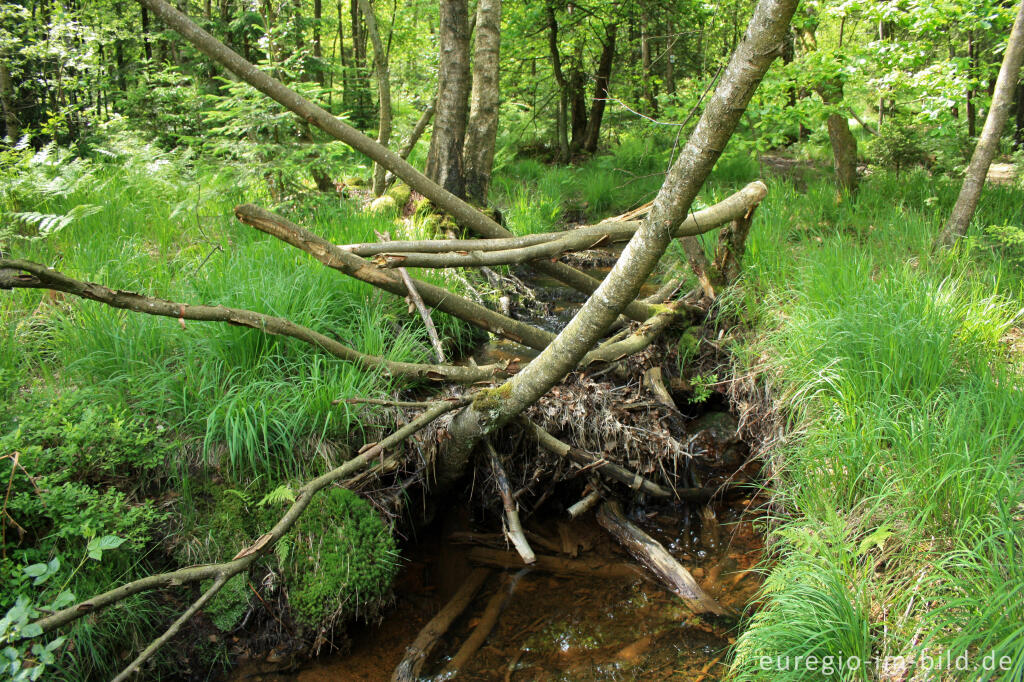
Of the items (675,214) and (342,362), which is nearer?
(675,214)

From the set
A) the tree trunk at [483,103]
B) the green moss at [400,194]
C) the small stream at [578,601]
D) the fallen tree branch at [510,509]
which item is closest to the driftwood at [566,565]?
the small stream at [578,601]

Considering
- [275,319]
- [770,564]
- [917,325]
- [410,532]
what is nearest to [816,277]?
[917,325]

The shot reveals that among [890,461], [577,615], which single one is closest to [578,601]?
[577,615]

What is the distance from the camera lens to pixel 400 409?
3.38m

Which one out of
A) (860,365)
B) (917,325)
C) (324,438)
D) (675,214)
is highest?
(675,214)

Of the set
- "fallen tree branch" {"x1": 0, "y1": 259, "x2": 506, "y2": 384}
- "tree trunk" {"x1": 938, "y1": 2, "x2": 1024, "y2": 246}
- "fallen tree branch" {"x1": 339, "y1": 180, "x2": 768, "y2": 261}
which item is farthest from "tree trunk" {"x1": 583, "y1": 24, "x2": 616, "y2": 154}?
"fallen tree branch" {"x1": 0, "y1": 259, "x2": 506, "y2": 384}

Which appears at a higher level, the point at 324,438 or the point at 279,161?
the point at 279,161

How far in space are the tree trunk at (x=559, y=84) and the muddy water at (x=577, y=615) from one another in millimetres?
9840

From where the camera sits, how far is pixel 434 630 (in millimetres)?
3002

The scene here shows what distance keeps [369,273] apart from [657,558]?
2.35 meters

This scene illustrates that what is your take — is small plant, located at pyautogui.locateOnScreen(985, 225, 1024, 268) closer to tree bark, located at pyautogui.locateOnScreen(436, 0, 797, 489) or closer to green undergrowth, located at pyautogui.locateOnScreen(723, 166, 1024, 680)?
green undergrowth, located at pyautogui.locateOnScreen(723, 166, 1024, 680)

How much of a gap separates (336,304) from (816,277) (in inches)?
130

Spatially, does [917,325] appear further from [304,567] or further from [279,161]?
[279,161]

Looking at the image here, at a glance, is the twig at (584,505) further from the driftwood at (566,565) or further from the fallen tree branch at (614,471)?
the driftwood at (566,565)
